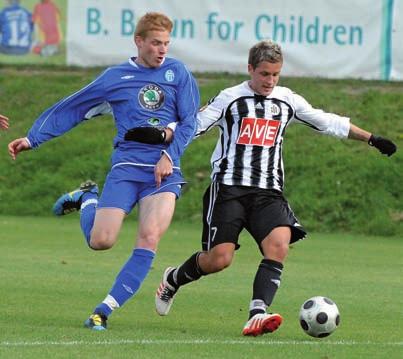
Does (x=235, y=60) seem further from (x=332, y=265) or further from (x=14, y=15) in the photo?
(x=332, y=265)

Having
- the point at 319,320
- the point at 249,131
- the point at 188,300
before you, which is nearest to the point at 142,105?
the point at 249,131

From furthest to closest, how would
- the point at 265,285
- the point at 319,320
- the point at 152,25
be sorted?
the point at 152,25 → the point at 265,285 → the point at 319,320

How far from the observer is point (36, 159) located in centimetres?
2147

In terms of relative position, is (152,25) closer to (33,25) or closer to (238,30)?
(238,30)

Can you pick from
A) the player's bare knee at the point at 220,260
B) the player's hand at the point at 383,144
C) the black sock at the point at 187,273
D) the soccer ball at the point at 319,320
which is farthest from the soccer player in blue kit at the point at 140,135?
the player's hand at the point at 383,144

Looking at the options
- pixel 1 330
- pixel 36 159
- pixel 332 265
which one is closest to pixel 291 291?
pixel 332 265

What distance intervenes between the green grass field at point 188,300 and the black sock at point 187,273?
0.28 meters

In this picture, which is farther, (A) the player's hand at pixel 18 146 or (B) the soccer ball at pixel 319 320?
(A) the player's hand at pixel 18 146

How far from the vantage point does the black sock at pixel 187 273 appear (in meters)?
9.70

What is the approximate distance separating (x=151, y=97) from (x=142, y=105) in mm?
83

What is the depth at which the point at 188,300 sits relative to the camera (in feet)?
36.6

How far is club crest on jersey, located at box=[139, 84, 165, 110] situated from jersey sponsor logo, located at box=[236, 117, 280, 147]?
594 mm

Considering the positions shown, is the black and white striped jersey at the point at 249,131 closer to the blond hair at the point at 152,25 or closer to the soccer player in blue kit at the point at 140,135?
the soccer player in blue kit at the point at 140,135

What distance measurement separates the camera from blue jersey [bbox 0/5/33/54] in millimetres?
22484
